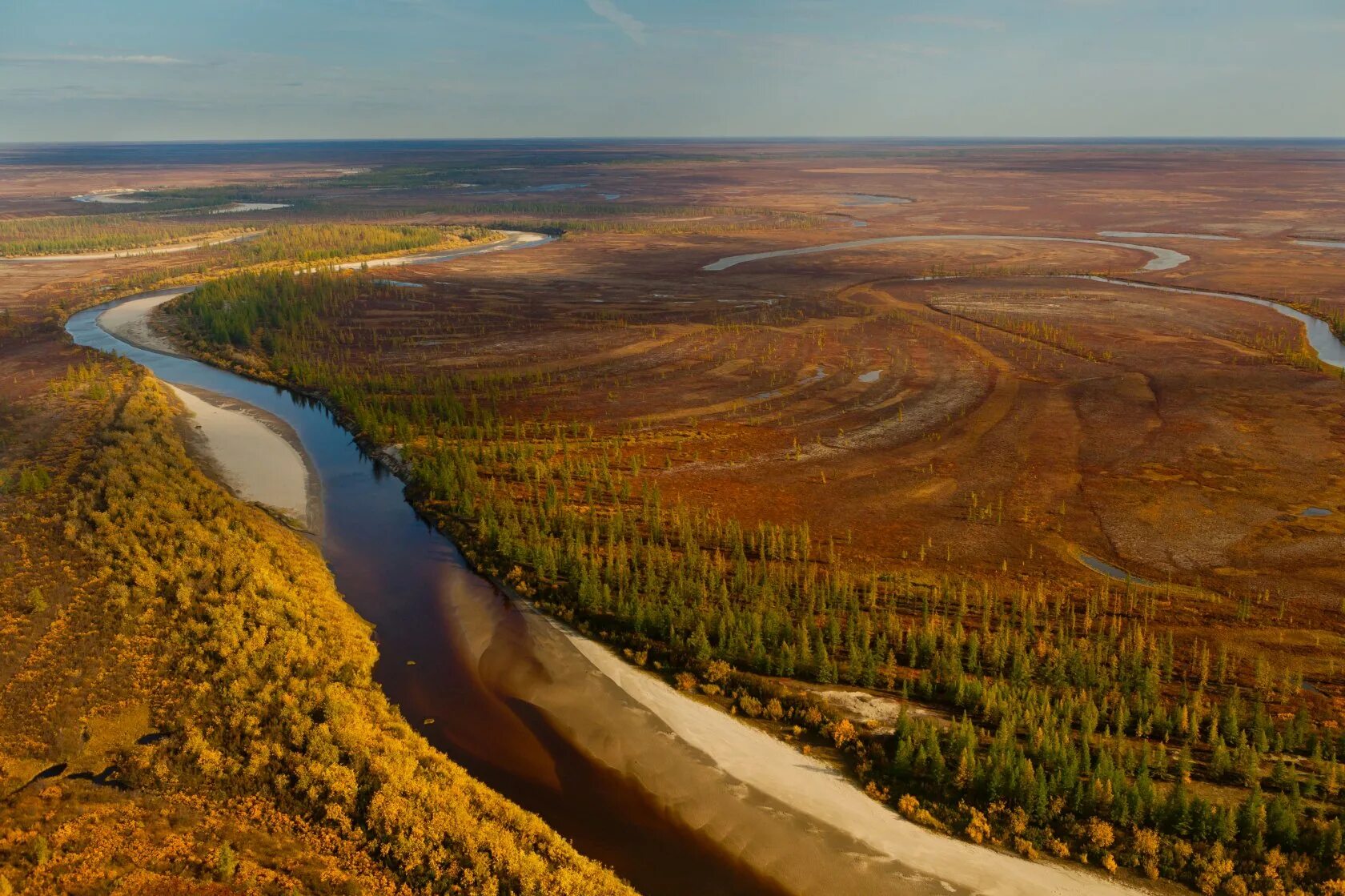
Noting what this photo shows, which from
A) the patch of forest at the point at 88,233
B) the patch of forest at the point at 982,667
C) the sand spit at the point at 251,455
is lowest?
the patch of forest at the point at 982,667

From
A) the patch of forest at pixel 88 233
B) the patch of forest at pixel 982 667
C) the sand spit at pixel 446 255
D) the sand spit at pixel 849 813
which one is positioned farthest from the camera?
the patch of forest at pixel 88 233

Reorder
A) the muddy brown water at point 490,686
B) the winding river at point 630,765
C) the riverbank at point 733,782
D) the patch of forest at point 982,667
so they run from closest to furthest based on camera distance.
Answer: the riverbank at point 733,782, the winding river at point 630,765, the patch of forest at point 982,667, the muddy brown water at point 490,686

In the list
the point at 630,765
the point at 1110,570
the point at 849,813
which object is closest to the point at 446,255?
the point at 1110,570

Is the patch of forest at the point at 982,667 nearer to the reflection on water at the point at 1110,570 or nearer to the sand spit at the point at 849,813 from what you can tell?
the sand spit at the point at 849,813

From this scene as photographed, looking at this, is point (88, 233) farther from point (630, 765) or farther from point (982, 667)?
point (982, 667)

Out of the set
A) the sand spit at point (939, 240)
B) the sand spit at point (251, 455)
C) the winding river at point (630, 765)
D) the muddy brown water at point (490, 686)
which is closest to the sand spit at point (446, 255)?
the sand spit at point (939, 240)

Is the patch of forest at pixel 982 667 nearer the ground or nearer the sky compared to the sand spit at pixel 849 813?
nearer the sky

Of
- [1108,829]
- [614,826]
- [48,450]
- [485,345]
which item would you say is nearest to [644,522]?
[614,826]

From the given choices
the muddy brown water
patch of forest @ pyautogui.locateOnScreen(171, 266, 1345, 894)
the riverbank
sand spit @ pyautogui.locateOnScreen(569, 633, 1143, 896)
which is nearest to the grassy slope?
the muddy brown water
